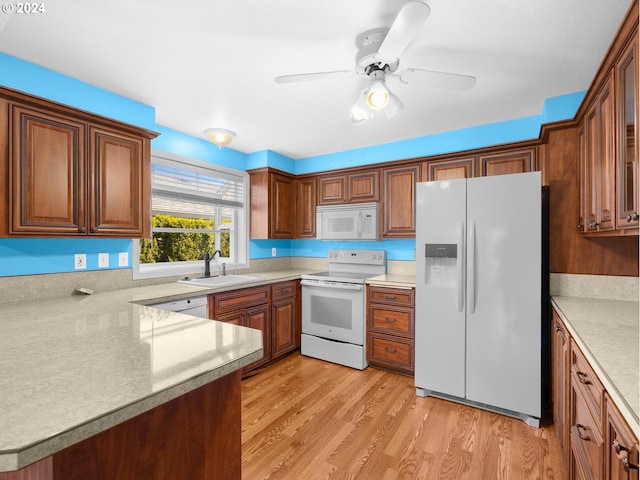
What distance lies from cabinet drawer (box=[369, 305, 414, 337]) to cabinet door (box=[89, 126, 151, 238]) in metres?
2.16

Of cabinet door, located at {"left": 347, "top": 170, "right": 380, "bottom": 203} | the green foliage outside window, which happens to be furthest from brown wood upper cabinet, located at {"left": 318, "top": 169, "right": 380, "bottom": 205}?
the green foliage outside window

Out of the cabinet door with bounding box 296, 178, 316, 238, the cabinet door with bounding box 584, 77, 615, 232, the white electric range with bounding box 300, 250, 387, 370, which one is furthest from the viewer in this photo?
the cabinet door with bounding box 296, 178, 316, 238

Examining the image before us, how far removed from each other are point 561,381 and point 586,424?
2.19 ft

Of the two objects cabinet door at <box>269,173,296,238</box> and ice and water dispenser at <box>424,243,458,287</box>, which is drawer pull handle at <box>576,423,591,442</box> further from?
cabinet door at <box>269,173,296,238</box>

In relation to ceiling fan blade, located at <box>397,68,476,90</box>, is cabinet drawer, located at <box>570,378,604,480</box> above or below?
below

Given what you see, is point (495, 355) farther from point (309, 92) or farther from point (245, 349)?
point (309, 92)

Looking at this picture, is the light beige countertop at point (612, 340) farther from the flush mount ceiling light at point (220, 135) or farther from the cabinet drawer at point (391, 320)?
the flush mount ceiling light at point (220, 135)

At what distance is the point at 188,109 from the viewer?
8.72 feet

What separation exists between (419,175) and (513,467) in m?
2.46

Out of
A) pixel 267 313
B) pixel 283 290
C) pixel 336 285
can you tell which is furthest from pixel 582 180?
pixel 267 313

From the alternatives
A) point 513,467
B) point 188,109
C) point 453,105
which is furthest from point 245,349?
point 453,105

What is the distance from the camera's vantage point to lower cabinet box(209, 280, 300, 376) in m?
2.76

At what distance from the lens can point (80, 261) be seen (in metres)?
2.32

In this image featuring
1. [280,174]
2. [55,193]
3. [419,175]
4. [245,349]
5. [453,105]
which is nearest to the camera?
[245,349]
